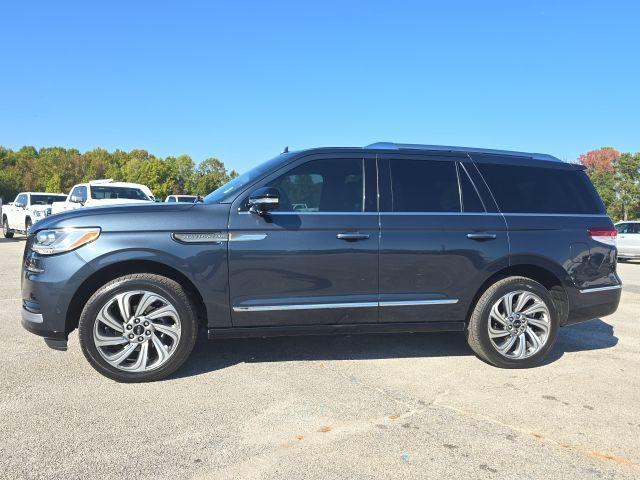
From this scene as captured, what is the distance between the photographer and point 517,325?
14.7ft

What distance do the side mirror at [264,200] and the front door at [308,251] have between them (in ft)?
0.25

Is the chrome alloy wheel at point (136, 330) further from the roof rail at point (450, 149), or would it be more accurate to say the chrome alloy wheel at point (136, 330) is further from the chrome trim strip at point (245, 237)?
the roof rail at point (450, 149)

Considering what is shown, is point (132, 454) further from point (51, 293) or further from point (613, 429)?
point (613, 429)

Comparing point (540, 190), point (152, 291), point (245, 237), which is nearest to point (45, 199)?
Answer: point (152, 291)

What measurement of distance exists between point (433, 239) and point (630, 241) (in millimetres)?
15786

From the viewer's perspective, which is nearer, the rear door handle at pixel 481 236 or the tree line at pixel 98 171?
the rear door handle at pixel 481 236

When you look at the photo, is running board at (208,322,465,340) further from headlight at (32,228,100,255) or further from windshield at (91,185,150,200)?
windshield at (91,185,150,200)

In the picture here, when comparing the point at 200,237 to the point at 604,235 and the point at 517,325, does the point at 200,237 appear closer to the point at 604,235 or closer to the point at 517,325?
the point at 517,325

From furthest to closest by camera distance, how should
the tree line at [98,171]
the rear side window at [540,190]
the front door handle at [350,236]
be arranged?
the tree line at [98,171] < the rear side window at [540,190] < the front door handle at [350,236]

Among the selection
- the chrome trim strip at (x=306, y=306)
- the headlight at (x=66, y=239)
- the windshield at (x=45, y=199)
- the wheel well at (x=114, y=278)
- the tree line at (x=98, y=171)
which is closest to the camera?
the headlight at (x=66, y=239)

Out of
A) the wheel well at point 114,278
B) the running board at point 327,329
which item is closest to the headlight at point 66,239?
the wheel well at point 114,278

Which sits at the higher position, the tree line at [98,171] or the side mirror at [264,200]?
the tree line at [98,171]

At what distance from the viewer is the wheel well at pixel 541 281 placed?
4.56 m

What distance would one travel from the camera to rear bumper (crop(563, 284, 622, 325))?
4.67m
